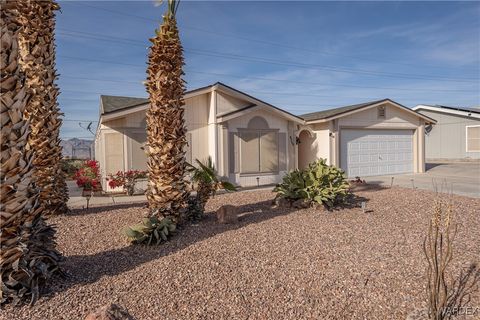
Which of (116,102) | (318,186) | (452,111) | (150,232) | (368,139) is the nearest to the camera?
(150,232)

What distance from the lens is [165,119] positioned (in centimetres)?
587

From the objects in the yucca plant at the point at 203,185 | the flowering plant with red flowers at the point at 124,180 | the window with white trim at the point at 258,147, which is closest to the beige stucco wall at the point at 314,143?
the window with white trim at the point at 258,147

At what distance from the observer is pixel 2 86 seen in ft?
10.1

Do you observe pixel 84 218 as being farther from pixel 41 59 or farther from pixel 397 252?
pixel 397 252

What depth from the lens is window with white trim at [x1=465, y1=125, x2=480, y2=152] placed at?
23.7 m

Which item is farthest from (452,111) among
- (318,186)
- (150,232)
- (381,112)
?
(150,232)

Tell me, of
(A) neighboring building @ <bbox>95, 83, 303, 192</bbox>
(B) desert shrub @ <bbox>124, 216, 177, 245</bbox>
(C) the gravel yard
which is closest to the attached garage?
(A) neighboring building @ <bbox>95, 83, 303, 192</bbox>

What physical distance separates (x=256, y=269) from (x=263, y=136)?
995cm

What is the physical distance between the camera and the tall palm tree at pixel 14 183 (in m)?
3.08

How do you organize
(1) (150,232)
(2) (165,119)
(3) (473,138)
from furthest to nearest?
1. (3) (473,138)
2. (2) (165,119)
3. (1) (150,232)

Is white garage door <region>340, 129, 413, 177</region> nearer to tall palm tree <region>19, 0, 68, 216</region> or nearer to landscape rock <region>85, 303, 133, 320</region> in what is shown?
tall palm tree <region>19, 0, 68, 216</region>

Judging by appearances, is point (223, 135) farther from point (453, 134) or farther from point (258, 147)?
point (453, 134)

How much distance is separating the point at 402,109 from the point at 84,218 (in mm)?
16703

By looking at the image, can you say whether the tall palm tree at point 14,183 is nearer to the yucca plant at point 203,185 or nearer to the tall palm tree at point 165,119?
the tall palm tree at point 165,119
